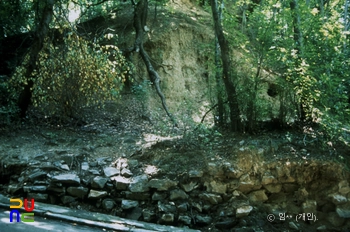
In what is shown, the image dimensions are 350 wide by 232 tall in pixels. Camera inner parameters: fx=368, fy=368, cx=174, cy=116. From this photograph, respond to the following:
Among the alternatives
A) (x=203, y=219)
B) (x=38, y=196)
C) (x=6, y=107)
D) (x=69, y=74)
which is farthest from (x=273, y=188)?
(x=6, y=107)

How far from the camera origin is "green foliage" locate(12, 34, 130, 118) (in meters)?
8.47

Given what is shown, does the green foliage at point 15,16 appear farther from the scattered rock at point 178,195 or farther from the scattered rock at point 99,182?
the scattered rock at point 178,195

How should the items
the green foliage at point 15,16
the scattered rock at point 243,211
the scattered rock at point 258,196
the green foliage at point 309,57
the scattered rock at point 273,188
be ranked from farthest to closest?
the green foliage at point 15,16, the green foliage at point 309,57, the scattered rock at point 273,188, the scattered rock at point 258,196, the scattered rock at point 243,211

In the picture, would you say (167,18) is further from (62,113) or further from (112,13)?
(62,113)

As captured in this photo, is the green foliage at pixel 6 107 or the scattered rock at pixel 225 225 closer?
the scattered rock at pixel 225 225

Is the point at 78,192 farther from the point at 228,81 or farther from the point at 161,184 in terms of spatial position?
the point at 228,81

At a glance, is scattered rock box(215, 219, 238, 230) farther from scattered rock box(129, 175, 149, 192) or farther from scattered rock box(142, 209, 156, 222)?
scattered rock box(129, 175, 149, 192)

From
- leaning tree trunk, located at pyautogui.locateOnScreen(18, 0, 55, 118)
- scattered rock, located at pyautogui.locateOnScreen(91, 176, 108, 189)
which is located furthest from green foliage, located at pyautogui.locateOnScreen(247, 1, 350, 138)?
leaning tree trunk, located at pyautogui.locateOnScreen(18, 0, 55, 118)

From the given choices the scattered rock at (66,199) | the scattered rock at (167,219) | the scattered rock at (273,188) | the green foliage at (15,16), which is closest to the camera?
the scattered rock at (167,219)

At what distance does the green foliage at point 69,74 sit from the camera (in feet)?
27.8

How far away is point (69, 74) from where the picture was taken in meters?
8.58

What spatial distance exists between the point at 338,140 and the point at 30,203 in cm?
562

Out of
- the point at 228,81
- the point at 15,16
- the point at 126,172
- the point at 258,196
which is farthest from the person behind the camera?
the point at 15,16

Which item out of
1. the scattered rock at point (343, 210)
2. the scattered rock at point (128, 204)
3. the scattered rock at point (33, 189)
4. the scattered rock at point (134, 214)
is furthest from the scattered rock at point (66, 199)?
the scattered rock at point (343, 210)
